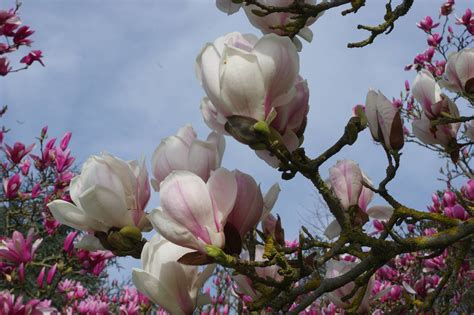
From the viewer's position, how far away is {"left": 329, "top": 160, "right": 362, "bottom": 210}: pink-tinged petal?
47.4 inches

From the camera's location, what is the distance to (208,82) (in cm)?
90

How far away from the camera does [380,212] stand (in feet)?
4.27

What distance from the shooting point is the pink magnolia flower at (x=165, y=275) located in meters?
0.91

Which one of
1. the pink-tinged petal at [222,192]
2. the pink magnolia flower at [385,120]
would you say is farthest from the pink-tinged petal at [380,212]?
the pink-tinged petal at [222,192]

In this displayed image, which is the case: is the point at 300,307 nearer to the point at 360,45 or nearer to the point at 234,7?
the point at 234,7

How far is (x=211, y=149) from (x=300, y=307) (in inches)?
11.8

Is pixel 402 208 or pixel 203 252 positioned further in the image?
pixel 402 208

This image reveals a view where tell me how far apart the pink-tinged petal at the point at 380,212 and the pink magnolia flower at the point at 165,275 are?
505 mm

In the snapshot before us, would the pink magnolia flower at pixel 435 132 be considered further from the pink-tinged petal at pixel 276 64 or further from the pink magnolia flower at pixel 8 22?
the pink magnolia flower at pixel 8 22

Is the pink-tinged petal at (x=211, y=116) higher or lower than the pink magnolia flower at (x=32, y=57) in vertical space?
lower

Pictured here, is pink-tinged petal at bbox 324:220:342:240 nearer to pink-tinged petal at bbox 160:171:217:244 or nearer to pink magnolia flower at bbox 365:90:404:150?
pink magnolia flower at bbox 365:90:404:150

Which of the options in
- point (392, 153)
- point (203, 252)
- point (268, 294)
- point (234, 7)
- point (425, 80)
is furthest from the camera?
point (425, 80)

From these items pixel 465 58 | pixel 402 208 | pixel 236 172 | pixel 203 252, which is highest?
pixel 465 58

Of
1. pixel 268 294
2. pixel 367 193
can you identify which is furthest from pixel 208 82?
pixel 367 193
